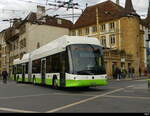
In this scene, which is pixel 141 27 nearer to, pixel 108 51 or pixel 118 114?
pixel 108 51

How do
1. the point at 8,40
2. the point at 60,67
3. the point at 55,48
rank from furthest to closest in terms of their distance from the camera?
the point at 8,40, the point at 55,48, the point at 60,67

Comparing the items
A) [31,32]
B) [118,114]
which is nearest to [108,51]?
[31,32]

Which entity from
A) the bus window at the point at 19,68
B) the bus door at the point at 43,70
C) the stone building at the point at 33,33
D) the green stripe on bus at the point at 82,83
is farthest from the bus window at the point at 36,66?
→ the stone building at the point at 33,33

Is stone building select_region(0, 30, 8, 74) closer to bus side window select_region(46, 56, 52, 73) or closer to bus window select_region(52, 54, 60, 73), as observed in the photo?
bus side window select_region(46, 56, 52, 73)

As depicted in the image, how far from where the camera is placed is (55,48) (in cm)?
2097

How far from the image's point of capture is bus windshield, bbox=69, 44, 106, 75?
17.8m

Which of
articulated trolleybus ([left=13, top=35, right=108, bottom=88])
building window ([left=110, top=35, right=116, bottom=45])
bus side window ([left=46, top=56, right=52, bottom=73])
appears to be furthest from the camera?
building window ([left=110, top=35, right=116, bottom=45])

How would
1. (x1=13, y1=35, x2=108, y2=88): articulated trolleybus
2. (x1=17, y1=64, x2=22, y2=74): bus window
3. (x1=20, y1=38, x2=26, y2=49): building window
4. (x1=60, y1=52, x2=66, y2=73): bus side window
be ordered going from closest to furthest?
1. (x1=13, y1=35, x2=108, y2=88): articulated trolleybus
2. (x1=60, y1=52, x2=66, y2=73): bus side window
3. (x1=17, y1=64, x2=22, y2=74): bus window
4. (x1=20, y1=38, x2=26, y2=49): building window

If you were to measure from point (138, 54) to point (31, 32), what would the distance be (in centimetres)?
2273

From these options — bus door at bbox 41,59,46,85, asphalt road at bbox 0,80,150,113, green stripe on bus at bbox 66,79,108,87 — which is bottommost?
asphalt road at bbox 0,80,150,113

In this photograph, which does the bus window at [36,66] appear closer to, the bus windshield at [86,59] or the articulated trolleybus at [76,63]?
the articulated trolleybus at [76,63]

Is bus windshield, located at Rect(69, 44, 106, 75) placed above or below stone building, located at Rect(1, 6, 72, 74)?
below

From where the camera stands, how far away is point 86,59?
18.1m

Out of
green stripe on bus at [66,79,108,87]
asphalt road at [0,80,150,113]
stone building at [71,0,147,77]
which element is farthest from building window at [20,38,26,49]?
asphalt road at [0,80,150,113]
